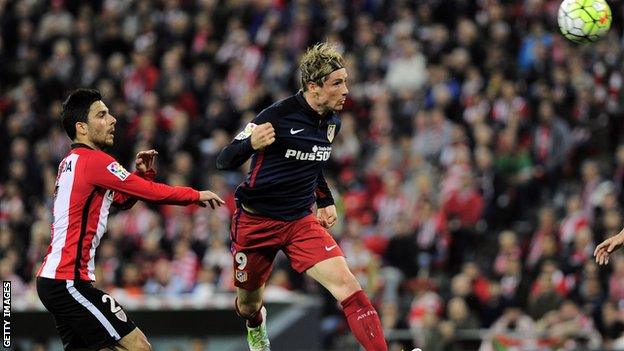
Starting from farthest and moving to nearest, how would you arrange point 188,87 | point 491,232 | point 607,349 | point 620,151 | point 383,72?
1. point 188,87
2. point 383,72
3. point 491,232
4. point 620,151
5. point 607,349

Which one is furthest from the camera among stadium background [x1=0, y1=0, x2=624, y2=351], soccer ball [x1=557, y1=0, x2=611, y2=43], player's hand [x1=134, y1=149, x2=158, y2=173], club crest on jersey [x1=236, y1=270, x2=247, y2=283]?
stadium background [x1=0, y1=0, x2=624, y2=351]

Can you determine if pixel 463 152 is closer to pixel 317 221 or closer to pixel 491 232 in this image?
pixel 491 232

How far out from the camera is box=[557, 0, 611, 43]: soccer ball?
11.1 metres

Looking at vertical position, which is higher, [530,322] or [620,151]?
[620,151]

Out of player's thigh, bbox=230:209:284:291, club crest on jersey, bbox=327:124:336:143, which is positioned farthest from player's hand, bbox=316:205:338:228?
club crest on jersey, bbox=327:124:336:143

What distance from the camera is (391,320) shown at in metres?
15.9

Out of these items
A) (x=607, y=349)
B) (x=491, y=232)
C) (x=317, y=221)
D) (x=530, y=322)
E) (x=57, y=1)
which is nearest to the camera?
(x=317, y=221)

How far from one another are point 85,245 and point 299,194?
1.75 metres

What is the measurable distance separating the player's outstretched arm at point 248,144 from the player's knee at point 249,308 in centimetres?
148

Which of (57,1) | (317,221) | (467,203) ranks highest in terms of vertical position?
(57,1)

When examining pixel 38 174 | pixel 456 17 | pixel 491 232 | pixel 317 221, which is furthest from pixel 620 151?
pixel 38 174

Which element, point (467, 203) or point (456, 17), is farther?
point (456, 17)

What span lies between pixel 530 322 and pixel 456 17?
689cm

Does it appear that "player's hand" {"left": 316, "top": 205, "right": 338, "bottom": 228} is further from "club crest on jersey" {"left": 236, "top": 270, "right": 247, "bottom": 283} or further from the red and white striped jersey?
the red and white striped jersey
